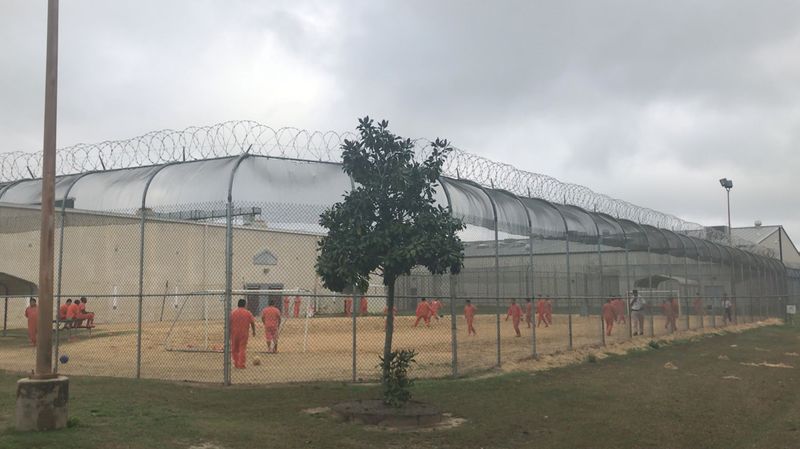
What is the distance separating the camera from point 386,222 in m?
8.80

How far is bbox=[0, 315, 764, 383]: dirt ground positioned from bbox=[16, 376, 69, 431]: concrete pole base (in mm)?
4565

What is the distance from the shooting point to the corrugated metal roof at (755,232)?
61.2 meters

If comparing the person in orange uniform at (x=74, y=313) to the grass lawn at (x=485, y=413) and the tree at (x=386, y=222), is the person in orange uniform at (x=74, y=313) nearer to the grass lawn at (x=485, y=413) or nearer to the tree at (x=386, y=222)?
the grass lawn at (x=485, y=413)

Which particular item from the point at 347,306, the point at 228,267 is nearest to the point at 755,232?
the point at 347,306

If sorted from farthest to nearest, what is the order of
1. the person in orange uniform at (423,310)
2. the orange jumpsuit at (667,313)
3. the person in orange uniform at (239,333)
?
1. the orange jumpsuit at (667,313)
2. the person in orange uniform at (423,310)
3. the person in orange uniform at (239,333)

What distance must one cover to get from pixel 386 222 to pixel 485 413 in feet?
9.11

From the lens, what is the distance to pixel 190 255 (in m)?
30.8

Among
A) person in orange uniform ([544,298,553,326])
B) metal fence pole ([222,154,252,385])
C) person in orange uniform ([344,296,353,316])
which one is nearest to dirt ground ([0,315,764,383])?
person in orange uniform ([544,298,553,326])

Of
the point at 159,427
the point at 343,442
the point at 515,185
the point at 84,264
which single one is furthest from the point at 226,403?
the point at 84,264

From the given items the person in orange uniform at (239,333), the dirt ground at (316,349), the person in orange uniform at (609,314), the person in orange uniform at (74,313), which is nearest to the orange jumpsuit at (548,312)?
the dirt ground at (316,349)

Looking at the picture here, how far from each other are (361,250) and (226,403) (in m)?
2.91

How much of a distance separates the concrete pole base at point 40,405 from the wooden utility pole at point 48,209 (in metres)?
0.11

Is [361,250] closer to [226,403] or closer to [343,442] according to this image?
[343,442]

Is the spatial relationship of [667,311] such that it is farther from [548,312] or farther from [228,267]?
[228,267]
